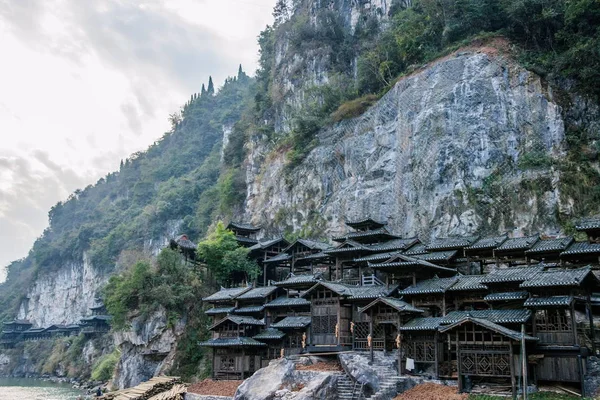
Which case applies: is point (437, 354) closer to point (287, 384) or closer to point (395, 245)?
point (287, 384)

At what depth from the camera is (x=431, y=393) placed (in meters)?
23.9

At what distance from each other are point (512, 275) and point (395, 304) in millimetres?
5897

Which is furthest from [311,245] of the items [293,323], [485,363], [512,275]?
[485,363]

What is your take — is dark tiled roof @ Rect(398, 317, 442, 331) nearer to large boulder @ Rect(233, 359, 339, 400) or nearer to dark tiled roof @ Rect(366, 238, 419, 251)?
large boulder @ Rect(233, 359, 339, 400)

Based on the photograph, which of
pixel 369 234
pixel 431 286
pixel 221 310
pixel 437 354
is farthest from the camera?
pixel 221 310

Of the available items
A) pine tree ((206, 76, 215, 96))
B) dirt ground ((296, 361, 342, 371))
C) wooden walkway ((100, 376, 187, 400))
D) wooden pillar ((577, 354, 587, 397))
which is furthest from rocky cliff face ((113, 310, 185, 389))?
pine tree ((206, 76, 215, 96))

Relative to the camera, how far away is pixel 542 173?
37.8 metres

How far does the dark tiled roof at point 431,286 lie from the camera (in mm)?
28203

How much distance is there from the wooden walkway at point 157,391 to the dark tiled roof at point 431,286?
1654 cm

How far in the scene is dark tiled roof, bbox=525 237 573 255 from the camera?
92.1 feet

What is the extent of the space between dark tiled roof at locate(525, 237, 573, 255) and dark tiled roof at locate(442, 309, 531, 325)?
5.77m

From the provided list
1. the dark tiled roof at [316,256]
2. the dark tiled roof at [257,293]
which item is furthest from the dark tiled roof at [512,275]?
the dark tiled roof at [257,293]

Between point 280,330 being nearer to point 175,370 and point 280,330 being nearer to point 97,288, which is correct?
point 175,370

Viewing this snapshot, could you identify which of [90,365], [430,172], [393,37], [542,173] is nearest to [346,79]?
[393,37]
